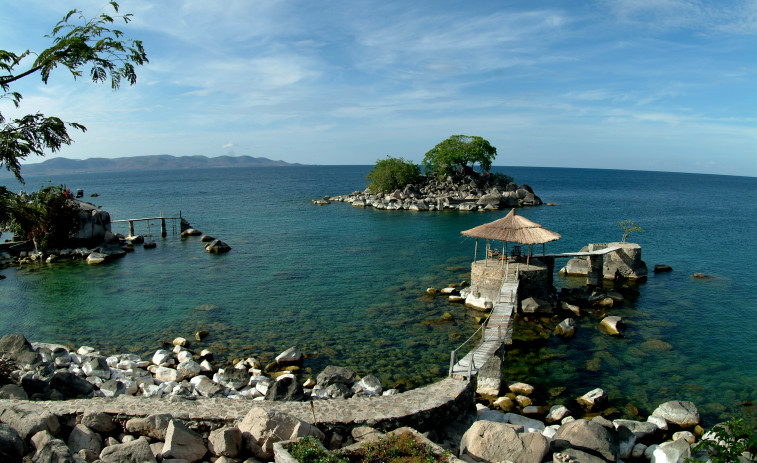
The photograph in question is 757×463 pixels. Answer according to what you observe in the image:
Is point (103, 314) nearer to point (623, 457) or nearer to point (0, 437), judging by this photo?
point (0, 437)

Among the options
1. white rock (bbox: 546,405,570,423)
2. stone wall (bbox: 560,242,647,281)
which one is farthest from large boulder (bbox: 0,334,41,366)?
stone wall (bbox: 560,242,647,281)

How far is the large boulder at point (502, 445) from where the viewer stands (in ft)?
34.7

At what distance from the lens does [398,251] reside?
135 ft

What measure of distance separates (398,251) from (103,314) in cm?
2347

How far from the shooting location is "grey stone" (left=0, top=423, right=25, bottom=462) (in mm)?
8367

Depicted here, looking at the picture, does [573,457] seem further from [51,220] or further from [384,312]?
[51,220]

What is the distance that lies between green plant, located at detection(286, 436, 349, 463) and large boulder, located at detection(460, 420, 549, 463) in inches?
136

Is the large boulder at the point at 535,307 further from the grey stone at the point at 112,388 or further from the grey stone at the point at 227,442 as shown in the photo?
the grey stone at the point at 112,388

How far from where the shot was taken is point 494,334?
1883 centimetres

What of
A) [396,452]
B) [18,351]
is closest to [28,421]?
[396,452]

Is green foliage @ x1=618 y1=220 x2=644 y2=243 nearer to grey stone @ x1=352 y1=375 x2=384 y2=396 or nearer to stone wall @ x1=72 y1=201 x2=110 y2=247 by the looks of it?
grey stone @ x1=352 y1=375 x2=384 y2=396

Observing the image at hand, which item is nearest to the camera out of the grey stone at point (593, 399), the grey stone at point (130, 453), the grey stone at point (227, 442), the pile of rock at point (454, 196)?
the grey stone at point (130, 453)

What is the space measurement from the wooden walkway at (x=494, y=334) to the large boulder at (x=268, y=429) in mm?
6180

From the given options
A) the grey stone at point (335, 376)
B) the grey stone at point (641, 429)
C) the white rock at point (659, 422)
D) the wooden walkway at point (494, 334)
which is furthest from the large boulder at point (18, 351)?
the white rock at point (659, 422)
